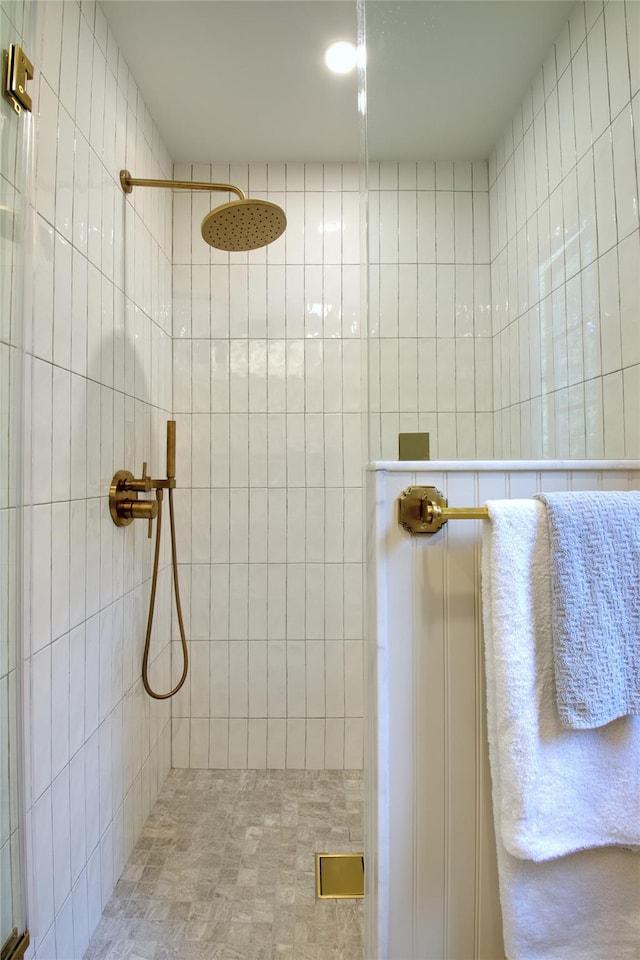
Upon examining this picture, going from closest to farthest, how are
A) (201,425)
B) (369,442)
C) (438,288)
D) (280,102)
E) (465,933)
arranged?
(465,933), (369,442), (438,288), (280,102), (201,425)

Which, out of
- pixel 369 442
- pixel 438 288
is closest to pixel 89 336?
pixel 369 442

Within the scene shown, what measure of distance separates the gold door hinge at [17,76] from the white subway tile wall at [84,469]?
0.12ft

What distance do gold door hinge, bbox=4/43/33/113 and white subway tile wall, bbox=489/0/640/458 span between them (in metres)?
1.04

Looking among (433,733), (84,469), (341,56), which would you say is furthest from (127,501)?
(341,56)

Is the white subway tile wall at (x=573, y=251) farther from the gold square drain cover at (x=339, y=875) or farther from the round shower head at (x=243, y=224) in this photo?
the gold square drain cover at (x=339, y=875)

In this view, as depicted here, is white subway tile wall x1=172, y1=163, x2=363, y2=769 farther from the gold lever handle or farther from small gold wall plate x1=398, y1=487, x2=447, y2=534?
small gold wall plate x1=398, y1=487, x2=447, y2=534

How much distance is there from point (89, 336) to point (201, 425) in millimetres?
657

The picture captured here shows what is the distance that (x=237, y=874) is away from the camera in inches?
47.4

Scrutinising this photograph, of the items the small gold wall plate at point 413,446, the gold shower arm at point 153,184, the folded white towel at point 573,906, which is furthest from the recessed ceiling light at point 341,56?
the folded white towel at point 573,906

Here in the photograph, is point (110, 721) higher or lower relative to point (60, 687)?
lower

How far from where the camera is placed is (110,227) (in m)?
1.21

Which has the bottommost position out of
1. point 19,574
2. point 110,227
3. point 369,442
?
point 19,574

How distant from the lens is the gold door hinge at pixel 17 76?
76cm

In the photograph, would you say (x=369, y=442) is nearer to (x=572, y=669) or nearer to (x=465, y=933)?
(x=572, y=669)
